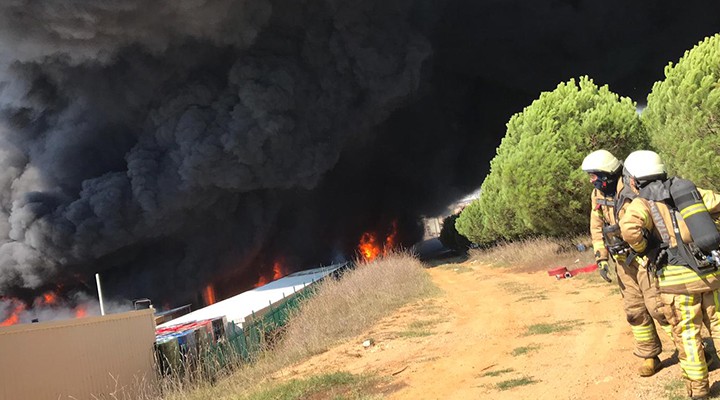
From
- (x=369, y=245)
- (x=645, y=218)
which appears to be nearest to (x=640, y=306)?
(x=645, y=218)

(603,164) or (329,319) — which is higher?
(603,164)

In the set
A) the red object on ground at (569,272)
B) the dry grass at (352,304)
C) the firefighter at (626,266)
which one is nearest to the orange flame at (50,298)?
the dry grass at (352,304)

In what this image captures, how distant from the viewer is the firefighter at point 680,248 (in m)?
4.12

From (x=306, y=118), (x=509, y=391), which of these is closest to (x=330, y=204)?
(x=306, y=118)

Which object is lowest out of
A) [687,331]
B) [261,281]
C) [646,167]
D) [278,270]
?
[687,331]

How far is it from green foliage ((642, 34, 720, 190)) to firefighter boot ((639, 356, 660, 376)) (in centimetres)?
651

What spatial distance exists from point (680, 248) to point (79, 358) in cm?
892

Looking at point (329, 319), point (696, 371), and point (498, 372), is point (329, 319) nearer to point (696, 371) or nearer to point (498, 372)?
point (498, 372)

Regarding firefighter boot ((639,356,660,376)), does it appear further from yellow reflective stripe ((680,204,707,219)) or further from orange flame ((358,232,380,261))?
orange flame ((358,232,380,261))

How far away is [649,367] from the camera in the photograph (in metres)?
4.99

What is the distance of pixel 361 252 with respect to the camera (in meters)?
38.3

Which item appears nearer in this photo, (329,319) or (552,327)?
(552,327)

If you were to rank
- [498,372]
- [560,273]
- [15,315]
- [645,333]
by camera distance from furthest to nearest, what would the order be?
[15,315]
[560,273]
[498,372]
[645,333]

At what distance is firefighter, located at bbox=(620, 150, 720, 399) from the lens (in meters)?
4.12
